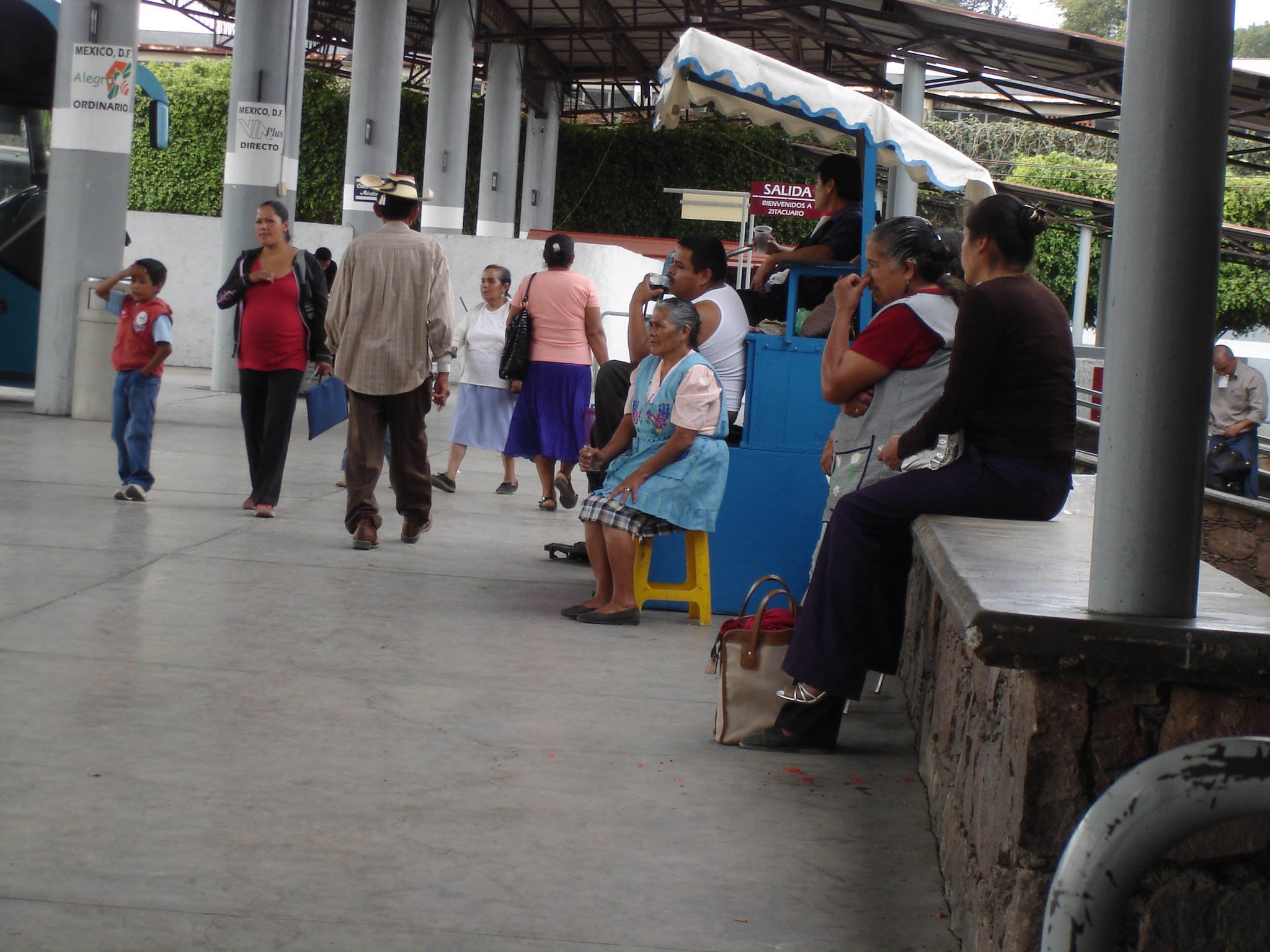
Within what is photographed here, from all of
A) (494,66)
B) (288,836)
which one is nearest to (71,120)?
(288,836)

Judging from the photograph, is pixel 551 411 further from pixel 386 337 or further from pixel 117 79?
pixel 117 79

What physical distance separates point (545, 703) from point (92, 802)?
5.35ft

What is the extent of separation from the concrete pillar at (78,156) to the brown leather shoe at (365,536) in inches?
242

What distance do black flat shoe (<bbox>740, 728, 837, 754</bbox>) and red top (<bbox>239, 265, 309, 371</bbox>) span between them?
170 inches

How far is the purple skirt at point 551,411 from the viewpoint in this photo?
8.62 m

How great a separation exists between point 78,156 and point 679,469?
8.57 meters

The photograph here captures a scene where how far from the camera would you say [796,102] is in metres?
6.33

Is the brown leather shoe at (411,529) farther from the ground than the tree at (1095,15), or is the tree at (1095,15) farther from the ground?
the tree at (1095,15)

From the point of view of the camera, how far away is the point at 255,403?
7750 millimetres

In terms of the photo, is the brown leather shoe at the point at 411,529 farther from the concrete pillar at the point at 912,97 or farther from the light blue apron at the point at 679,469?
the concrete pillar at the point at 912,97

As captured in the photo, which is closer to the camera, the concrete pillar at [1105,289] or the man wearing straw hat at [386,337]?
the concrete pillar at [1105,289]

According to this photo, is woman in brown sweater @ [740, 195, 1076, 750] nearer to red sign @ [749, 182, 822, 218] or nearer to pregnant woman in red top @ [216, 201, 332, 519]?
pregnant woman in red top @ [216, 201, 332, 519]

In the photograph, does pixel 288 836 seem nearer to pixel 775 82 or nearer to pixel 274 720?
pixel 274 720

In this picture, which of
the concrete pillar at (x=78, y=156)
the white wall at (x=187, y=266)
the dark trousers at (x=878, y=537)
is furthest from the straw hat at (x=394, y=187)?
the white wall at (x=187, y=266)
